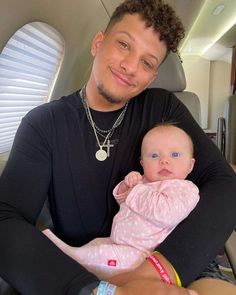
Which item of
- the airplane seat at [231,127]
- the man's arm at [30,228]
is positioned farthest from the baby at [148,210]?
the airplane seat at [231,127]

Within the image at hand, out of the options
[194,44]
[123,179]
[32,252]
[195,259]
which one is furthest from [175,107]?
[194,44]

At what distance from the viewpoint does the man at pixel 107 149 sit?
3.01 ft

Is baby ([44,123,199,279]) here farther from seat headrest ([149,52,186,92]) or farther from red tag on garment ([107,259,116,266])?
seat headrest ([149,52,186,92])

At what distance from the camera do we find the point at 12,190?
95 cm

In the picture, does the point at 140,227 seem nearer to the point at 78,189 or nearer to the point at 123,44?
the point at 78,189

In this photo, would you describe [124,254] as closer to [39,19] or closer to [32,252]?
[32,252]

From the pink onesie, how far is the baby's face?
0.17ft

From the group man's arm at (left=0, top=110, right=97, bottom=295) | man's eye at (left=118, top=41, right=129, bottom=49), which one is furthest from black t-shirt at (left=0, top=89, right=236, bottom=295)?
man's eye at (left=118, top=41, right=129, bottom=49)

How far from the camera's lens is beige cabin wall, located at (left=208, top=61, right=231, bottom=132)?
8.18 meters

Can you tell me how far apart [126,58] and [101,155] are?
0.34 m

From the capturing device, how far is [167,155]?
1.00 meters

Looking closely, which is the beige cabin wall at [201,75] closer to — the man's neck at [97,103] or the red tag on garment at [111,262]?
the man's neck at [97,103]

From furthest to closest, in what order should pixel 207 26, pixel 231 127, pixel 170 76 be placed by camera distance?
pixel 207 26
pixel 231 127
pixel 170 76

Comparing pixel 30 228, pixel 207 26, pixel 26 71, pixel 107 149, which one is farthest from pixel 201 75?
pixel 30 228
